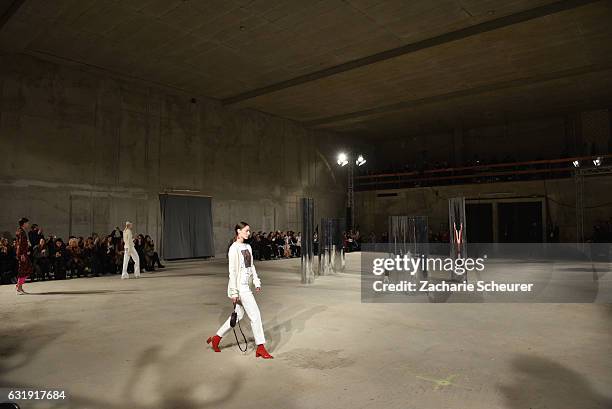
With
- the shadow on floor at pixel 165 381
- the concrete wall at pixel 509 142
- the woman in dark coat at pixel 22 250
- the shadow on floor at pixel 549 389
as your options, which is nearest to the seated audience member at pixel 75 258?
the woman in dark coat at pixel 22 250

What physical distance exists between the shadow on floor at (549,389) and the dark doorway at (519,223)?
18372 millimetres

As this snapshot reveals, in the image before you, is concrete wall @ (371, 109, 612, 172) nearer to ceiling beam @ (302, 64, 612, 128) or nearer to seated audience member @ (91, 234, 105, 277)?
ceiling beam @ (302, 64, 612, 128)

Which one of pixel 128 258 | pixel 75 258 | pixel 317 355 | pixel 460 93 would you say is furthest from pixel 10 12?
pixel 460 93

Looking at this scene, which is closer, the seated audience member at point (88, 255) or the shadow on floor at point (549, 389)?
the shadow on floor at point (549, 389)

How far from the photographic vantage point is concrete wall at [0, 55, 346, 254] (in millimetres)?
13648

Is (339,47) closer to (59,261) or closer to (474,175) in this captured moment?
(59,261)

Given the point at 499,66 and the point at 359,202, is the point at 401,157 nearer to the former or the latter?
the point at 359,202

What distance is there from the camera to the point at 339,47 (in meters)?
13.8

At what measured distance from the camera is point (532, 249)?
2030 centimetres

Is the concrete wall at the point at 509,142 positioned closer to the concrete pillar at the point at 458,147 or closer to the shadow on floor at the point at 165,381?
the concrete pillar at the point at 458,147

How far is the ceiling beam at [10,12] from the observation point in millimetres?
10664

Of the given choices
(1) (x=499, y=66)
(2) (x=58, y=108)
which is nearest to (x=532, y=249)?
(1) (x=499, y=66)

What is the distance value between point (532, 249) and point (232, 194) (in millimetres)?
14943

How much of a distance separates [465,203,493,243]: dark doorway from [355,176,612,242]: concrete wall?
0.57 metres
